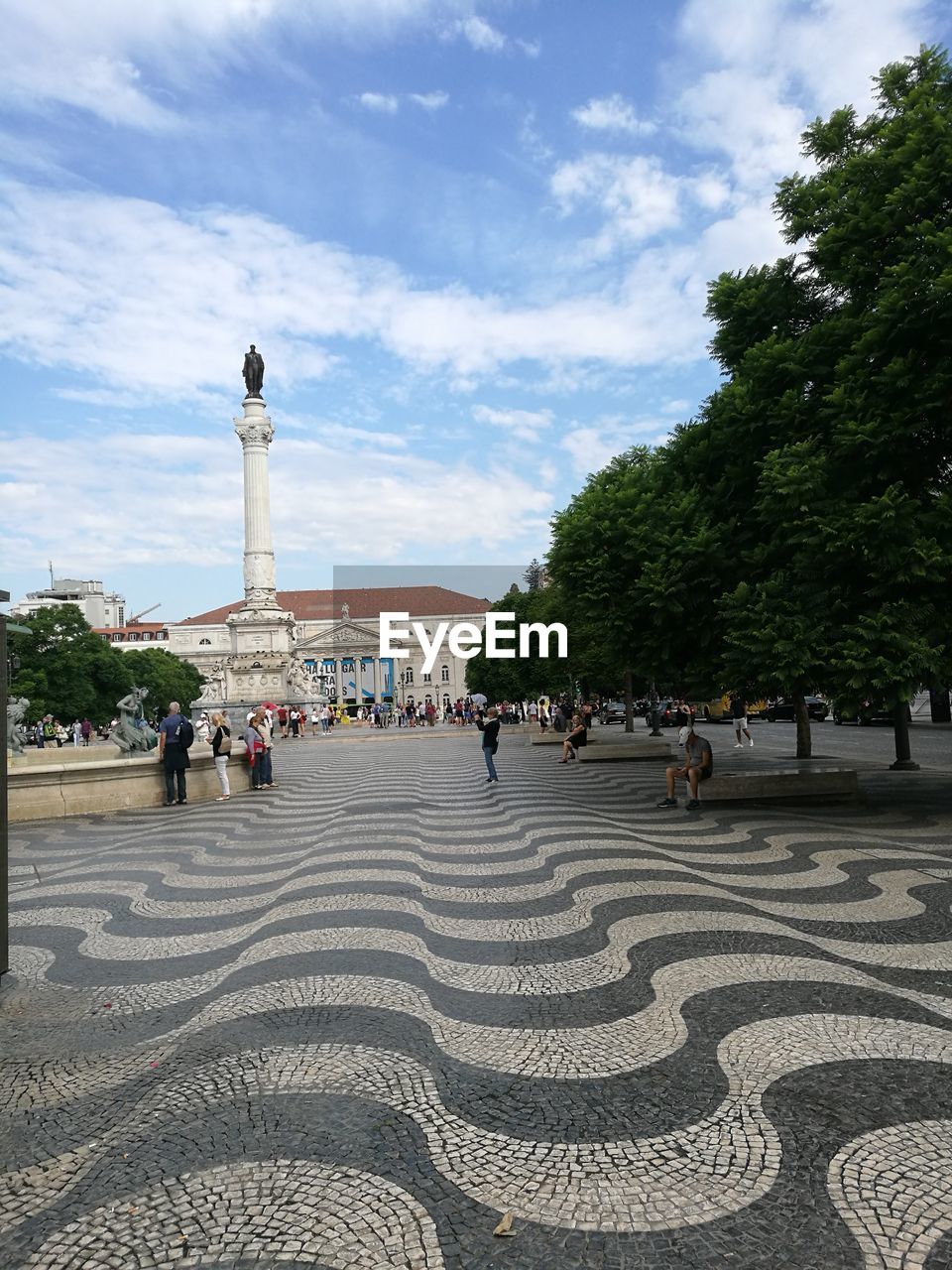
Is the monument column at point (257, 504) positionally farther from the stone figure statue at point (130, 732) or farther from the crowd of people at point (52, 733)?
the stone figure statue at point (130, 732)

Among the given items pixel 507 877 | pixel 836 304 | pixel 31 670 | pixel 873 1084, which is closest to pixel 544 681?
pixel 31 670

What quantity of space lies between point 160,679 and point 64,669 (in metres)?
23.2

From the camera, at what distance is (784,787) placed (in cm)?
1301

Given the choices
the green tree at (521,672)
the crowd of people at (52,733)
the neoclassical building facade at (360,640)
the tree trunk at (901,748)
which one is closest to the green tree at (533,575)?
the neoclassical building facade at (360,640)

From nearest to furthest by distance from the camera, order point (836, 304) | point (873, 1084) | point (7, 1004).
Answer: point (873, 1084) < point (7, 1004) < point (836, 304)

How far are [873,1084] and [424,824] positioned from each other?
8418 millimetres

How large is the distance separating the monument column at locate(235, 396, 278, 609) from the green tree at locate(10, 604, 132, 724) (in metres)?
11.2

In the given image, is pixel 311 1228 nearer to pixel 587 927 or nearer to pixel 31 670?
pixel 587 927

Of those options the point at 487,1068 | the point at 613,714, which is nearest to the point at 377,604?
the point at 613,714

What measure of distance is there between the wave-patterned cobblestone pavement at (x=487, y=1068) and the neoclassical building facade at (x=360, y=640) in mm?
96398

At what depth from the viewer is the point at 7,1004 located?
5102 millimetres

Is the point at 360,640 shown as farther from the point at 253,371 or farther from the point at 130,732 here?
the point at 130,732

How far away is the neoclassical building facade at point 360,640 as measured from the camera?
4700 inches

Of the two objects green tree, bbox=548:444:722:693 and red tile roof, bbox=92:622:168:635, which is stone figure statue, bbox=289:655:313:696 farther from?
red tile roof, bbox=92:622:168:635
